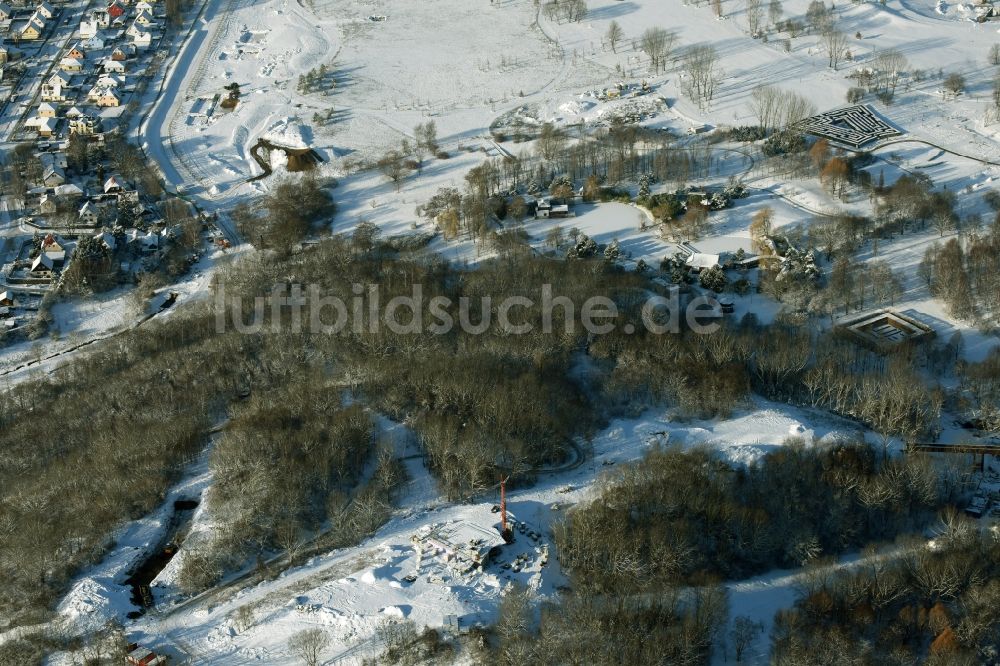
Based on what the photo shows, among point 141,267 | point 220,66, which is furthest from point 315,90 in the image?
point 141,267

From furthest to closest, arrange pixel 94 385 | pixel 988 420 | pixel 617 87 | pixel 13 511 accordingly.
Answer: pixel 617 87
pixel 94 385
pixel 988 420
pixel 13 511

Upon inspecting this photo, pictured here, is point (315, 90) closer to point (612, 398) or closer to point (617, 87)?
point (617, 87)

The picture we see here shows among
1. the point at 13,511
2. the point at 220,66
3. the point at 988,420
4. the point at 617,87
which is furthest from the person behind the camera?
the point at 220,66

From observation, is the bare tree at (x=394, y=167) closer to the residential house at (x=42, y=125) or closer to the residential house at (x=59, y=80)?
the residential house at (x=42, y=125)

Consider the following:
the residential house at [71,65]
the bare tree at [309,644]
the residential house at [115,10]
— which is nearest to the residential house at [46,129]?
the residential house at [71,65]

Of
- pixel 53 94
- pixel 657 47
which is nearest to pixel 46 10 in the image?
pixel 53 94
